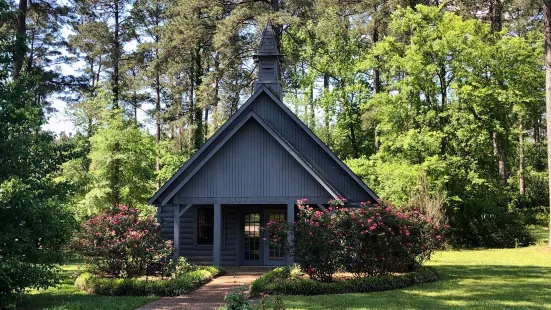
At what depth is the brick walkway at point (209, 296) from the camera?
459 inches

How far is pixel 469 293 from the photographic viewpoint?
1294 centimetres

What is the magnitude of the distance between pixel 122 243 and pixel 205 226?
618cm

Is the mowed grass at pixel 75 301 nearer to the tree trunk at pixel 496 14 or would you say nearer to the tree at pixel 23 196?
the tree at pixel 23 196

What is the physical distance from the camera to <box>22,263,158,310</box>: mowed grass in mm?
11320

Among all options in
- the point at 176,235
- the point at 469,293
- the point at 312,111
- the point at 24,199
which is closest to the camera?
the point at 24,199

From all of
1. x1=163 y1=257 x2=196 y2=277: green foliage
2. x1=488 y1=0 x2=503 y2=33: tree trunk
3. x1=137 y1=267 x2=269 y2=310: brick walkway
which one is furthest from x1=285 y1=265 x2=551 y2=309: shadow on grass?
x1=488 y1=0 x2=503 y2=33: tree trunk

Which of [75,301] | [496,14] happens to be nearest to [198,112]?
[496,14]

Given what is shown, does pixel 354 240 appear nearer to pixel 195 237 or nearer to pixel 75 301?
pixel 75 301

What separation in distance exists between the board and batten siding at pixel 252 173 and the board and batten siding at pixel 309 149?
1.41m

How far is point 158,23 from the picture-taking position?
131 feet

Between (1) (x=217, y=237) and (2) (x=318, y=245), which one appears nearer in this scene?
(2) (x=318, y=245)

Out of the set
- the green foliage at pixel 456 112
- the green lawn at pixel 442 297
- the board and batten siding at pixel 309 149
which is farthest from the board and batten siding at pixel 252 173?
the green foliage at pixel 456 112

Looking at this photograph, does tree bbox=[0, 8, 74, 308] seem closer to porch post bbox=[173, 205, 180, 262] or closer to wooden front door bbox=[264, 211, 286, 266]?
porch post bbox=[173, 205, 180, 262]

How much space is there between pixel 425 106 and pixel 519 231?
27.8 ft
